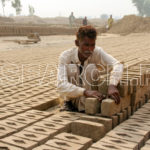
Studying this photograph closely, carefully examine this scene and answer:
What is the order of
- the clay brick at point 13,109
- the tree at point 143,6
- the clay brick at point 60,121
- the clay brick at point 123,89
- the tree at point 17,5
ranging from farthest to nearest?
the tree at point 143,6
the tree at point 17,5
the clay brick at point 13,109
the clay brick at point 123,89
the clay brick at point 60,121

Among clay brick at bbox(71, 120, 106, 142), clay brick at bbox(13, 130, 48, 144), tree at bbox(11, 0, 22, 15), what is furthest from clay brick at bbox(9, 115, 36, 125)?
tree at bbox(11, 0, 22, 15)

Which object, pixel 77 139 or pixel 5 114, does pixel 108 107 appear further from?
pixel 5 114

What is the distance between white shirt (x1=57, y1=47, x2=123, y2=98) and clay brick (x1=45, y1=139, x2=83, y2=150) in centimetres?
77

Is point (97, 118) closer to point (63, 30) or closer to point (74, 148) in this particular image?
point (74, 148)

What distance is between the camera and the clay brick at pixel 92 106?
8.75 feet

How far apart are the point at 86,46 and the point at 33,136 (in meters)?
1.19

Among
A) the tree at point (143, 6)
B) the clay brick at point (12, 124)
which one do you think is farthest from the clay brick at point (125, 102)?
the tree at point (143, 6)

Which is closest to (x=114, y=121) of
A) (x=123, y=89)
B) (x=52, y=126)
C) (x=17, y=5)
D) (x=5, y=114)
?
(x=123, y=89)

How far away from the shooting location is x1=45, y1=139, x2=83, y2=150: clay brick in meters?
2.08

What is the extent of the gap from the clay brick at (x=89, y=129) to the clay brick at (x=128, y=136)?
97 millimetres

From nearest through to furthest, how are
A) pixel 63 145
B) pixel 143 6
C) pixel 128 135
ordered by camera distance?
1. pixel 63 145
2. pixel 128 135
3. pixel 143 6

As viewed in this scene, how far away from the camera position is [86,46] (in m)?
2.87

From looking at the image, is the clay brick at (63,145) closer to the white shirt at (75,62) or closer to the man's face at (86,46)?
the white shirt at (75,62)

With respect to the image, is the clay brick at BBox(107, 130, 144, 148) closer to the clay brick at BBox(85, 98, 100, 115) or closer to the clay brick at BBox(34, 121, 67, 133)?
the clay brick at BBox(85, 98, 100, 115)
